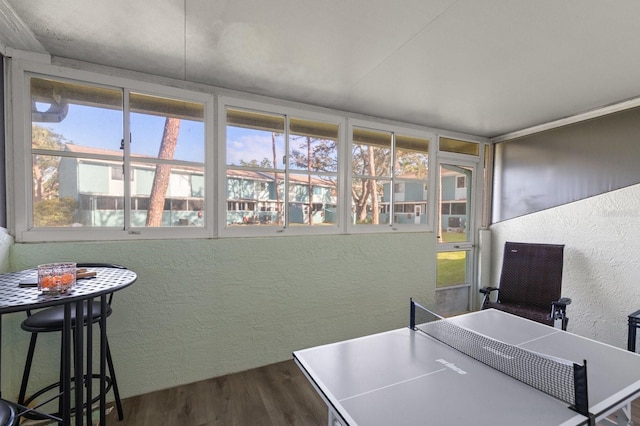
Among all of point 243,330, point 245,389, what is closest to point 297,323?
point 243,330

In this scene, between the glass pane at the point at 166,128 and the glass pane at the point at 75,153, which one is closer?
the glass pane at the point at 75,153

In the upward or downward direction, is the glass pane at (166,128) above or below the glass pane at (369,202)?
above

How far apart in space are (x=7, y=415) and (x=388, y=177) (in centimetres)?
313

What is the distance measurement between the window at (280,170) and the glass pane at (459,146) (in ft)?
Answer: 5.30

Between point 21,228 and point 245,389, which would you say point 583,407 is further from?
point 21,228

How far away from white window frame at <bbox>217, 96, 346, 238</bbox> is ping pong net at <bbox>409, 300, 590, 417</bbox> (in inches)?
59.6

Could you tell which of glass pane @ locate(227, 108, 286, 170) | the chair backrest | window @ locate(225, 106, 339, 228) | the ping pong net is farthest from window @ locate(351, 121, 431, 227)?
the ping pong net

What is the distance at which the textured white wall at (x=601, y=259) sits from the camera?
254 cm

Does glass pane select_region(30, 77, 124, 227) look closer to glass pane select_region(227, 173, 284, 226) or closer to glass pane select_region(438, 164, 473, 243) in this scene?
glass pane select_region(227, 173, 284, 226)

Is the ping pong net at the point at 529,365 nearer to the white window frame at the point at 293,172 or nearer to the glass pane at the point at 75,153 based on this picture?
the white window frame at the point at 293,172

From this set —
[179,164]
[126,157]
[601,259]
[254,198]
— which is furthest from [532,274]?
[126,157]

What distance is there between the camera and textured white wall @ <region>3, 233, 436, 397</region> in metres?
2.01

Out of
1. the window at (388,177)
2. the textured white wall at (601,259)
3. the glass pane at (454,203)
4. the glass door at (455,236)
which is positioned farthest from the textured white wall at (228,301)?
the textured white wall at (601,259)

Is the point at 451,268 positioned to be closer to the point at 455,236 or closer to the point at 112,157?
the point at 455,236
